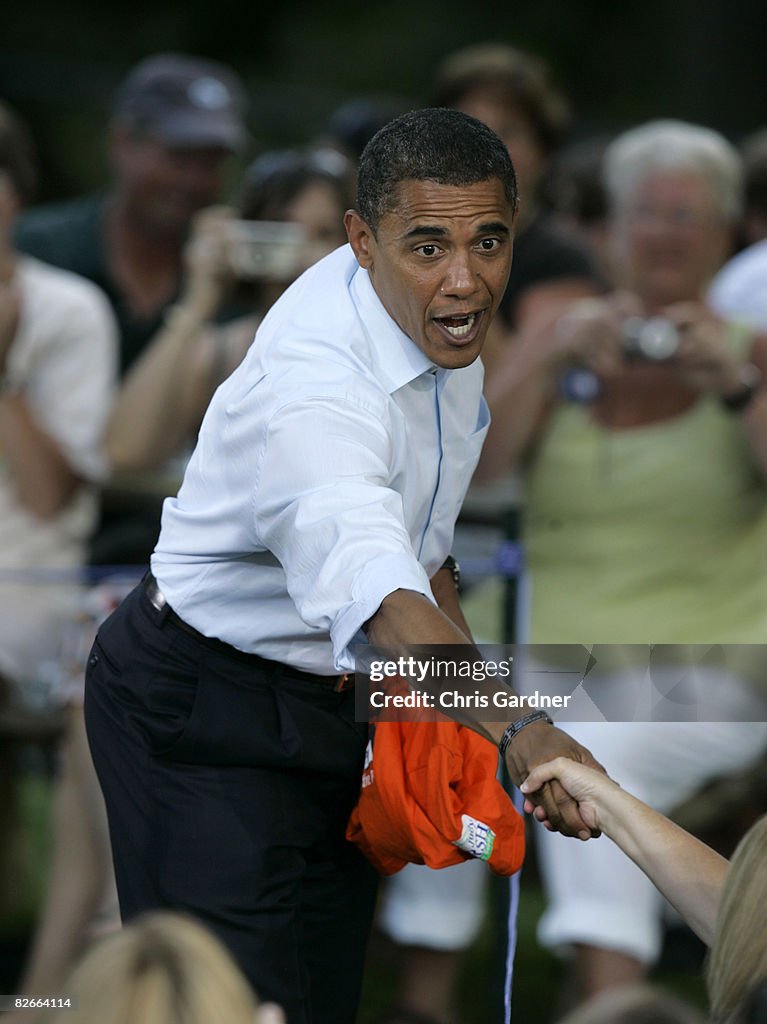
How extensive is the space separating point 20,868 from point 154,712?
3.02 meters

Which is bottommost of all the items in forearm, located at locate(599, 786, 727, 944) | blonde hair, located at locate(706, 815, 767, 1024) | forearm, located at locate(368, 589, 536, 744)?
blonde hair, located at locate(706, 815, 767, 1024)

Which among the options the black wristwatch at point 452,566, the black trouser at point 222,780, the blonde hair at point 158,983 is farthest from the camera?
the black wristwatch at point 452,566

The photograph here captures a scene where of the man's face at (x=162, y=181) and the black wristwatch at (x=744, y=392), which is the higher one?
the man's face at (x=162, y=181)

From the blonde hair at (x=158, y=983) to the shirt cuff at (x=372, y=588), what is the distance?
0.51 metres

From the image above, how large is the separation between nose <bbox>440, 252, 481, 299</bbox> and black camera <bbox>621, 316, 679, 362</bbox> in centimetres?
205

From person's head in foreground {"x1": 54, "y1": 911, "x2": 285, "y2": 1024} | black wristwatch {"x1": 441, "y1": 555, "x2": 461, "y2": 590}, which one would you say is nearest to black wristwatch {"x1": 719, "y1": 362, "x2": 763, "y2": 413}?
black wristwatch {"x1": 441, "y1": 555, "x2": 461, "y2": 590}

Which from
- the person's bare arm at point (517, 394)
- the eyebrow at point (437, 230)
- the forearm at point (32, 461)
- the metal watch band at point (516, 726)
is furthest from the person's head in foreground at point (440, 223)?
the forearm at point (32, 461)

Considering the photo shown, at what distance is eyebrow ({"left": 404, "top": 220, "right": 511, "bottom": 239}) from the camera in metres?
2.55

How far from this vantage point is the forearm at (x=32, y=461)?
484 centimetres

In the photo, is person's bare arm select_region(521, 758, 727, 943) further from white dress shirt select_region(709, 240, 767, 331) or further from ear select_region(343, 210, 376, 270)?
white dress shirt select_region(709, 240, 767, 331)

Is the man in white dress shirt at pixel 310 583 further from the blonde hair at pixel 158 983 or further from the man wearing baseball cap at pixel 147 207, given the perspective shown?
the man wearing baseball cap at pixel 147 207

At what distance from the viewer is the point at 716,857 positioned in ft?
8.71

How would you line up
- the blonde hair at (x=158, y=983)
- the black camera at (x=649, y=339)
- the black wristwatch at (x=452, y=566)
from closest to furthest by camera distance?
1. the blonde hair at (x=158, y=983)
2. the black wristwatch at (x=452, y=566)
3. the black camera at (x=649, y=339)

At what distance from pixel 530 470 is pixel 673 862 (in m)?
2.19
